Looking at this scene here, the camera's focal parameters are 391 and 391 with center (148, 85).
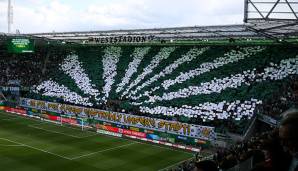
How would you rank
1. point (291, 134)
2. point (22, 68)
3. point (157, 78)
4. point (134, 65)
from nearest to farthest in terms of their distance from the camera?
point (291, 134) → point (157, 78) → point (134, 65) → point (22, 68)

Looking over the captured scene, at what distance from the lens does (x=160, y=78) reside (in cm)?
4784

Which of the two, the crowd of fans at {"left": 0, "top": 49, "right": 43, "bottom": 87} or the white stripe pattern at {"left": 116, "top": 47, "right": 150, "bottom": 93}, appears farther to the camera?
the crowd of fans at {"left": 0, "top": 49, "right": 43, "bottom": 87}

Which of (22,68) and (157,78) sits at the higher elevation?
(22,68)

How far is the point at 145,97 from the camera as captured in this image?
45.2 meters

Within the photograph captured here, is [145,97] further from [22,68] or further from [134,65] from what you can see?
[22,68]

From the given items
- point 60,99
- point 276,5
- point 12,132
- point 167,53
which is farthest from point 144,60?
point 276,5

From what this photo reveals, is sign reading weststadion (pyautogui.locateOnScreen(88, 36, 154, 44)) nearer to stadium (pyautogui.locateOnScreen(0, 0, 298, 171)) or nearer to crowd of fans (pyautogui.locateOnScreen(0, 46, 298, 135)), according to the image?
stadium (pyautogui.locateOnScreen(0, 0, 298, 171))

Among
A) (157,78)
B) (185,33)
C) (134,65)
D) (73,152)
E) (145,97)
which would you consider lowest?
(73,152)

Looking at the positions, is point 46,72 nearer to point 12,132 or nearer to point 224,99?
point 12,132

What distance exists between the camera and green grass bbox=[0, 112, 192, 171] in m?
29.2

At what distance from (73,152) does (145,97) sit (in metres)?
14.3

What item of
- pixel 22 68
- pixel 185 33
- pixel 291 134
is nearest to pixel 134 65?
pixel 185 33

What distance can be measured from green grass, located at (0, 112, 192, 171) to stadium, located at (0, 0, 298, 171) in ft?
0.27

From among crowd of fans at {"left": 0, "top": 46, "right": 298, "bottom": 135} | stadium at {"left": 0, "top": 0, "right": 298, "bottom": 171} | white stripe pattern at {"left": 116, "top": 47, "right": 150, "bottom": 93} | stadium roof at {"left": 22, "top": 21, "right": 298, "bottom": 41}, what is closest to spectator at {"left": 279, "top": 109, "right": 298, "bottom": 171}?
stadium at {"left": 0, "top": 0, "right": 298, "bottom": 171}
